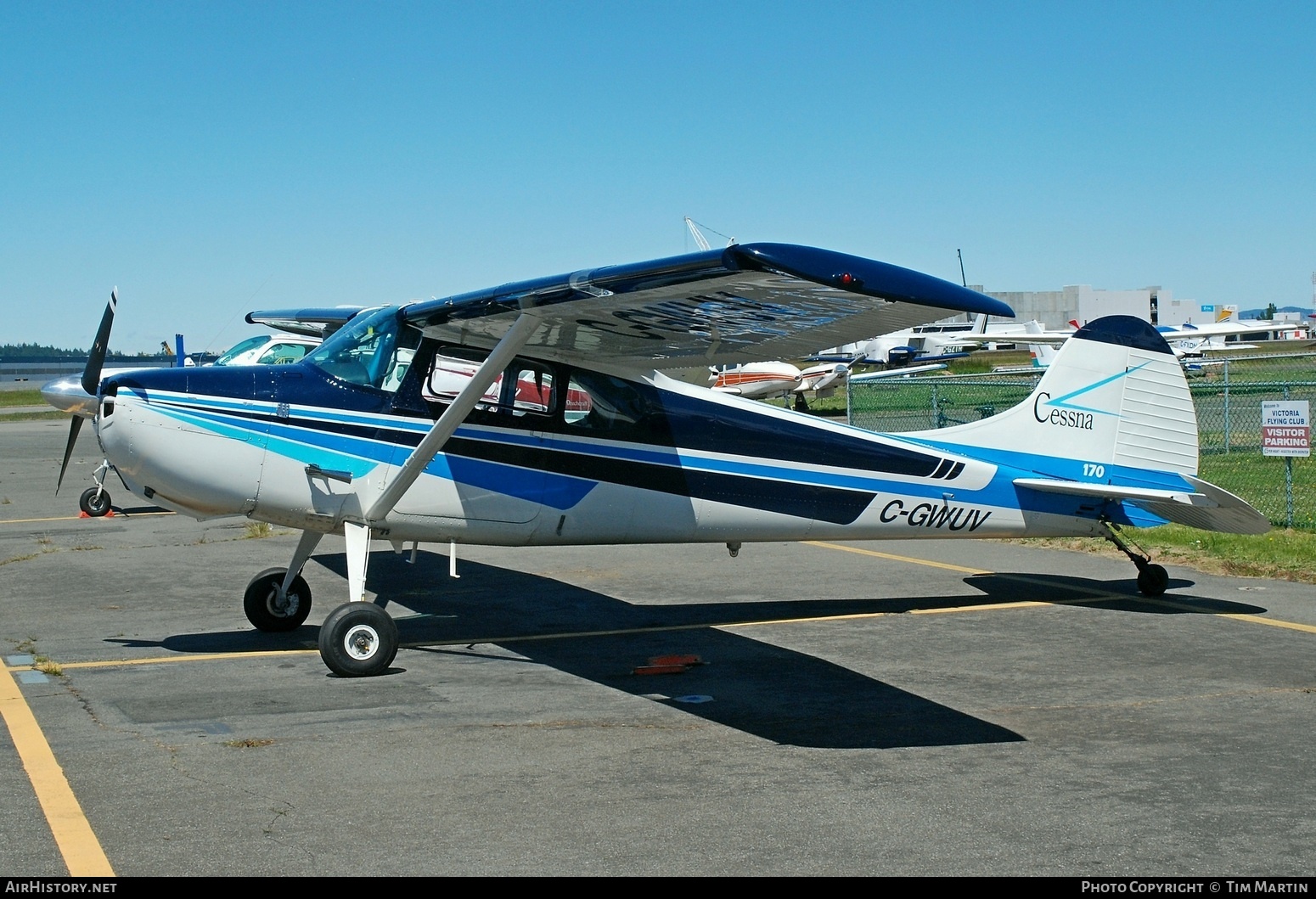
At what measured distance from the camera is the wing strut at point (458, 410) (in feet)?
24.2

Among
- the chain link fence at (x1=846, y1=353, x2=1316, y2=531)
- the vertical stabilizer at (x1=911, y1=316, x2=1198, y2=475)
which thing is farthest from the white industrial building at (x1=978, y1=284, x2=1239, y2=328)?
the vertical stabilizer at (x1=911, y1=316, x2=1198, y2=475)

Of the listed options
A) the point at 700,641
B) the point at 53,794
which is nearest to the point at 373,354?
the point at 700,641

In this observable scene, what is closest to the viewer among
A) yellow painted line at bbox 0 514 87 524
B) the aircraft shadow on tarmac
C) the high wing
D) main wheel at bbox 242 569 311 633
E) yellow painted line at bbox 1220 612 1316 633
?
the high wing

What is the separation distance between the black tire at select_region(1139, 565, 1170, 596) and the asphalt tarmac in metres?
0.22

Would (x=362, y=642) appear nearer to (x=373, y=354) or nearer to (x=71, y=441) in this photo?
(x=373, y=354)

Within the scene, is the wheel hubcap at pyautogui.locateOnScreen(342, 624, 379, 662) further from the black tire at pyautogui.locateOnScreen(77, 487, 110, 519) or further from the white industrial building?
the white industrial building

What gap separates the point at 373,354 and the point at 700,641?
10.3 feet

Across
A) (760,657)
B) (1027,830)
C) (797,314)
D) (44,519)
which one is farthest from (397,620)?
(44,519)

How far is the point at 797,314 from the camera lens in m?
6.44

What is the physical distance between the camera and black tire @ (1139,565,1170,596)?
33.4 feet

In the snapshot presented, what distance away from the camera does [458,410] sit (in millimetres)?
7602

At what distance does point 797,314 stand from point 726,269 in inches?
44.3

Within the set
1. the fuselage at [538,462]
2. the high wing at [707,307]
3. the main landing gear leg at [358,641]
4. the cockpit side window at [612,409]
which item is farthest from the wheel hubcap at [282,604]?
the cockpit side window at [612,409]

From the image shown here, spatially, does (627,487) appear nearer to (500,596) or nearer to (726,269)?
(500,596)
